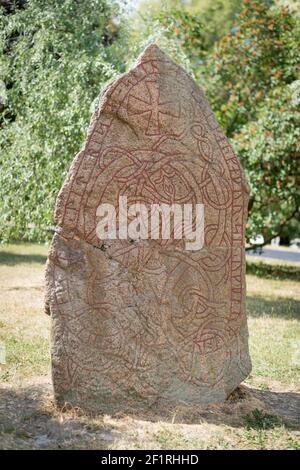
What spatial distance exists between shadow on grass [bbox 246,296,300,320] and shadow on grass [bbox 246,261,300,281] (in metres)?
3.30

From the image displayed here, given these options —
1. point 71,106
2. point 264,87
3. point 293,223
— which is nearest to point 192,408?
point 71,106

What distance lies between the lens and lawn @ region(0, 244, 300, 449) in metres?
3.75

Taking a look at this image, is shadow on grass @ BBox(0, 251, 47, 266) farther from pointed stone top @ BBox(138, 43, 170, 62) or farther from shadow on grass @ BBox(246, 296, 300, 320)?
pointed stone top @ BBox(138, 43, 170, 62)

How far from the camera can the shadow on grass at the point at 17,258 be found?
42.2 ft

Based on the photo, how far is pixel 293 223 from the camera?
1897 centimetres

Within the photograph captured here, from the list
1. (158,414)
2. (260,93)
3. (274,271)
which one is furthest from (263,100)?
(158,414)

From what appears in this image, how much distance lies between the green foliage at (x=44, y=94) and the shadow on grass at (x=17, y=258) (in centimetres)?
460

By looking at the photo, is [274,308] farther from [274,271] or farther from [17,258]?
[17,258]

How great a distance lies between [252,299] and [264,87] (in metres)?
4.68

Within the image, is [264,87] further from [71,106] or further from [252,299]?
[71,106]

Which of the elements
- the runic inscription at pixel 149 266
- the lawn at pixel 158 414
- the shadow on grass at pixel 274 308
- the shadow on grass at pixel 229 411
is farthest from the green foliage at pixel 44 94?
the shadow on grass at pixel 229 411

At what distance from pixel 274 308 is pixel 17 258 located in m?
6.91

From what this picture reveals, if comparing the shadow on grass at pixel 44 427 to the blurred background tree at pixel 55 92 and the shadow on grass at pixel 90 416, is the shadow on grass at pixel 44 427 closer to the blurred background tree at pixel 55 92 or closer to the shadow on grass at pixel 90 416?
the shadow on grass at pixel 90 416
